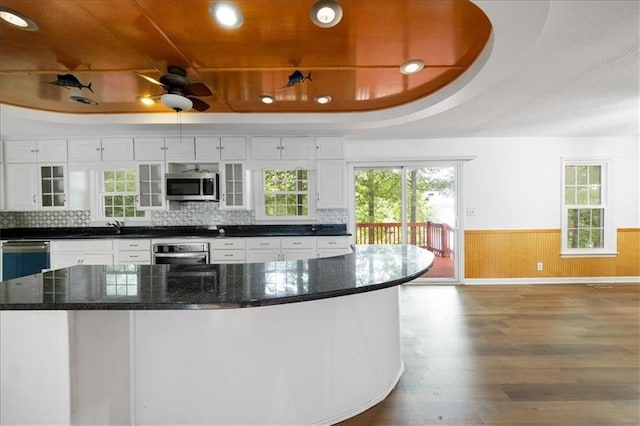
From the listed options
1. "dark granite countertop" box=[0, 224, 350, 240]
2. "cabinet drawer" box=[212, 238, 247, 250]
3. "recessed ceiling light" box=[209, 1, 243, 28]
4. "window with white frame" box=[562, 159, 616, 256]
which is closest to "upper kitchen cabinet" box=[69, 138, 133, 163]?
"dark granite countertop" box=[0, 224, 350, 240]

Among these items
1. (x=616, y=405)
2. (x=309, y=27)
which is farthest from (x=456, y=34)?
(x=616, y=405)

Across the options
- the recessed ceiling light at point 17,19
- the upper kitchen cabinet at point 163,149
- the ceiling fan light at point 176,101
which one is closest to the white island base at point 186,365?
the ceiling fan light at point 176,101

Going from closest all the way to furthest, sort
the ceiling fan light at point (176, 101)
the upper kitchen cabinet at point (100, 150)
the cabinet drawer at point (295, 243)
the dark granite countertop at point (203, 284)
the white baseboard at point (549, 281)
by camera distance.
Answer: the dark granite countertop at point (203, 284) → the ceiling fan light at point (176, 101) → the cabinet drawer at point (295, 243) → the upper kitchen cabinet at point (100, 150) → the white baseboard at point (549, 281)

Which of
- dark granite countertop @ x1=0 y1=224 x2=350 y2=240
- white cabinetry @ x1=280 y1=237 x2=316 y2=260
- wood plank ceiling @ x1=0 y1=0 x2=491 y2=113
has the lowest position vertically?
white cabinetry @ x1=280 y1=237 x2=316 y2=260

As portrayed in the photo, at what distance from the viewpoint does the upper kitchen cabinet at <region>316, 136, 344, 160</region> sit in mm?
4332

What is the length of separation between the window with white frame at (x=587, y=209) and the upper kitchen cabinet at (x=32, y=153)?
7.67 meters

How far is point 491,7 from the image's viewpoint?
1578 millimetres

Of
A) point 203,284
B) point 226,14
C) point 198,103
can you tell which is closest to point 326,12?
point 226,14

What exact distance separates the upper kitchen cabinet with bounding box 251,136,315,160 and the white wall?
0.84m

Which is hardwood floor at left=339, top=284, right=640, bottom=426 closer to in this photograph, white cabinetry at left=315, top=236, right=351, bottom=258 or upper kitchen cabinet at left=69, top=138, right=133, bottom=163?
white cabinetry at left=315, top=236, right=351, bottom=258

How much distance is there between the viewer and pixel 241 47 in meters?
2.25

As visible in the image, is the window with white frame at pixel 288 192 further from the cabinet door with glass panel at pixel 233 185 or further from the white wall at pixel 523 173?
the white wall at pixel 523 173

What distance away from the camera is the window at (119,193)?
4.33 m

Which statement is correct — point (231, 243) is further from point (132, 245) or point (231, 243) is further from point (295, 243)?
point (132, 245)
